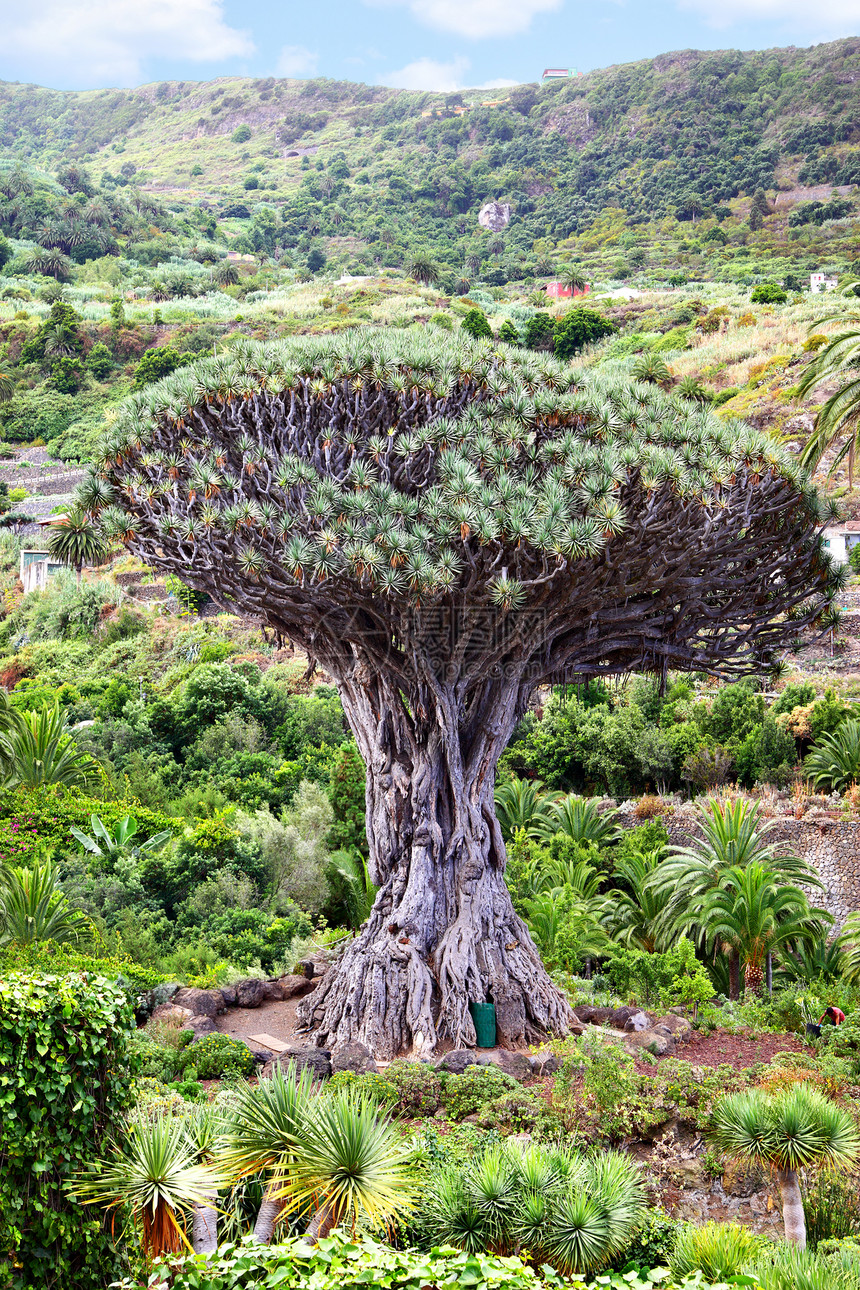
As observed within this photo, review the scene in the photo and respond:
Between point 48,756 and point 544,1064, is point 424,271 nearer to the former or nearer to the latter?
point 48,756

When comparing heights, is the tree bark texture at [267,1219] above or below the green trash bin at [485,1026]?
above

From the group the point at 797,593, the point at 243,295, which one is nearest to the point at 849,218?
the point at 243,295

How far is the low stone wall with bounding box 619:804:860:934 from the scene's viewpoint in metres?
16.8

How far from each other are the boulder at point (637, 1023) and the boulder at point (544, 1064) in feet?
6.58

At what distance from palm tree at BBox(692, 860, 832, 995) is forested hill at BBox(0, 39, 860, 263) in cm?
7382

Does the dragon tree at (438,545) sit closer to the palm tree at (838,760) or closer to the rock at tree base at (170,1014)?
the rock at tree base at (170,1014)

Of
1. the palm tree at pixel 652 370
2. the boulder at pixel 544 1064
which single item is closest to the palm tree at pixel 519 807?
the boulder at pixel 544 1064

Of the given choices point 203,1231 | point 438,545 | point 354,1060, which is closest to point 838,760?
point 438,545

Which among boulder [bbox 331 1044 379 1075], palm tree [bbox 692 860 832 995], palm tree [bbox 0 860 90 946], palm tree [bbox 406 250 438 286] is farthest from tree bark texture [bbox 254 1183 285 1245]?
palm tree [bbox 406 250 438 286]

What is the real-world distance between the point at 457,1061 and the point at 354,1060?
1.02m

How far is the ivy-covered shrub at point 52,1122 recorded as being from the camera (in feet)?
15.7

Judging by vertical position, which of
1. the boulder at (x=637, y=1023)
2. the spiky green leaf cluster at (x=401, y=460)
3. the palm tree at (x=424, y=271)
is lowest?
the boulder at (x=637, y=1023)

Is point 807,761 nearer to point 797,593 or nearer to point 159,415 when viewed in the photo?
point 797,593

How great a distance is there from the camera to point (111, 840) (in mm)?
16688
